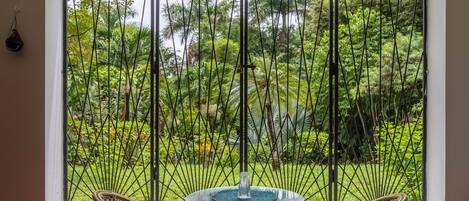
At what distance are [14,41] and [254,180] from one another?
1952 mm

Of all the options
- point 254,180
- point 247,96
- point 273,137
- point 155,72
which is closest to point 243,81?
point 247,96

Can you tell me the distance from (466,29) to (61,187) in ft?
9.93

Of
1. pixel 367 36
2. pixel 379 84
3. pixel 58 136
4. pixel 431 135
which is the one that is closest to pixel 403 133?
pixel 431 135

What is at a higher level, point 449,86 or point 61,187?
point 449,86

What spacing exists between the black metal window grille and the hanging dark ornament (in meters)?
0.37

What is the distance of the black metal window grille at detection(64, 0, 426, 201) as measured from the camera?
2777mm

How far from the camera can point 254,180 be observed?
293cm

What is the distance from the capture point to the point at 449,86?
248 centimetres

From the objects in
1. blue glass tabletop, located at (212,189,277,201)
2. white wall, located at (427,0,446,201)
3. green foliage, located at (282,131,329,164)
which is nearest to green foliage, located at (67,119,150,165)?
blue glass tabletop, located at (212,189,277,201)

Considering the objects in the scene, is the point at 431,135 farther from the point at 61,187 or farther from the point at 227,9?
the point at 61,187

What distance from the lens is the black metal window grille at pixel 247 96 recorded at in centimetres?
278

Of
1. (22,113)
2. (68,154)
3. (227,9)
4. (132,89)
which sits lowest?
(68,154)

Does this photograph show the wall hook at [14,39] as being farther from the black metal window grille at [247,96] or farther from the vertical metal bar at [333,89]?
the vertical metal bar at [333,89]

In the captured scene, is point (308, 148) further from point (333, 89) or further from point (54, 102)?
point (54, 102)
